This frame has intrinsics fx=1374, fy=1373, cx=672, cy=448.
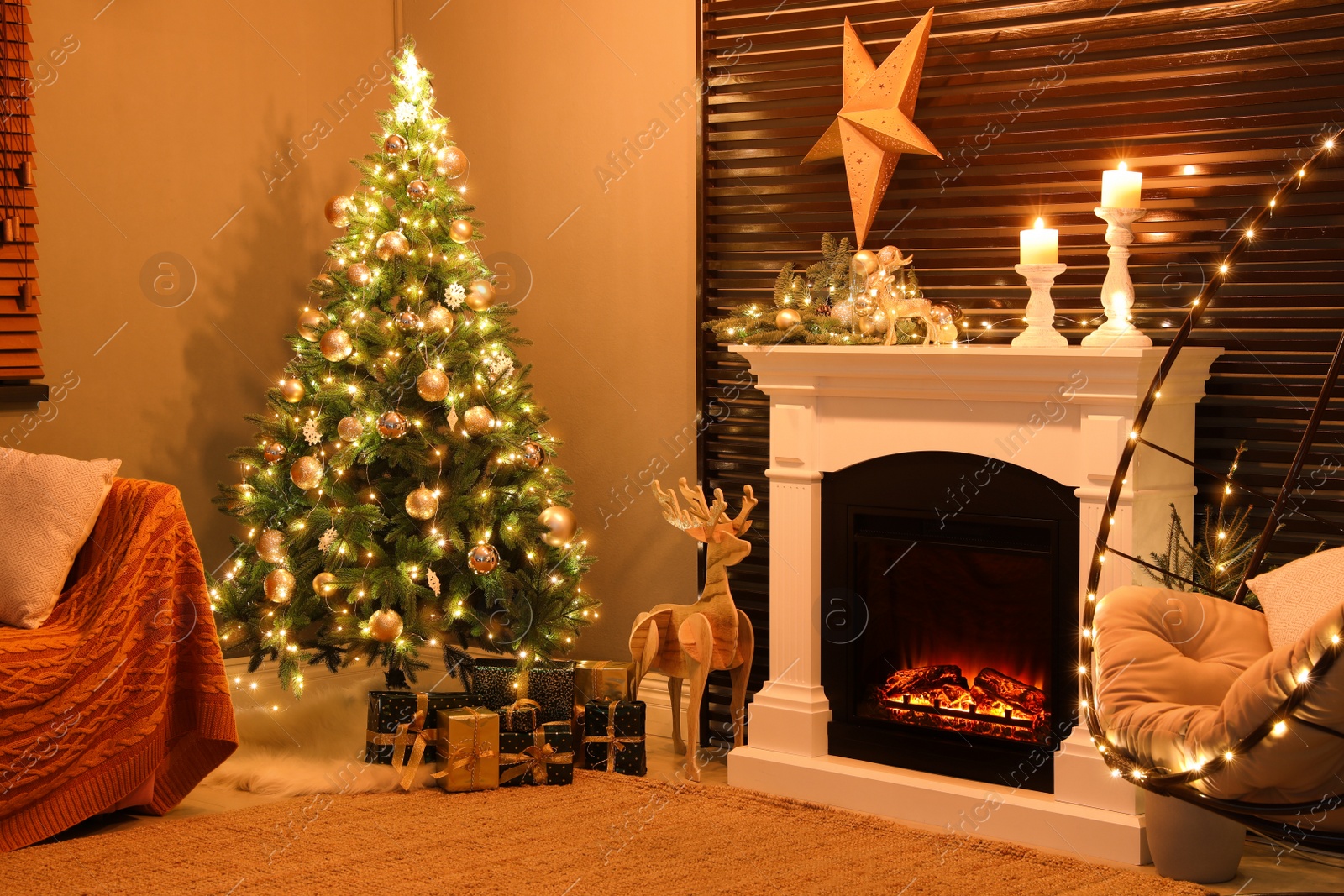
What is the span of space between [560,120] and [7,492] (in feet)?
6.94

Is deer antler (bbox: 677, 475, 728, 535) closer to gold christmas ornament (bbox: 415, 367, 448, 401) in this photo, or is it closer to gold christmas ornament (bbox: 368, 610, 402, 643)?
gold christmas ornament (bbox: 415, 367, 448, 401)

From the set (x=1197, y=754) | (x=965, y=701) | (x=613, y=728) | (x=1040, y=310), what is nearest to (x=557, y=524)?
(x=613, y=728)

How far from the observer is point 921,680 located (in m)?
3.69

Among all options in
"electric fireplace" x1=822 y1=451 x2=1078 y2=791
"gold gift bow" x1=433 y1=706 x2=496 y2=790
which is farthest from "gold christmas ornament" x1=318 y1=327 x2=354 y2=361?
"electric fireplace" x1=822 y1=451 x2=1078 y2=791

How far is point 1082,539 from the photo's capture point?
3.28 metres

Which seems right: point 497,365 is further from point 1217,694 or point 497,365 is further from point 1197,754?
point 1197,754

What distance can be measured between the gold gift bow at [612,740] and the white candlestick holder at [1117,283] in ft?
5.30

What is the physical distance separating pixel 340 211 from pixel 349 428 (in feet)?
2.20

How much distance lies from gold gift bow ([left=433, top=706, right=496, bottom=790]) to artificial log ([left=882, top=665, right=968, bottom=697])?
1089 mm

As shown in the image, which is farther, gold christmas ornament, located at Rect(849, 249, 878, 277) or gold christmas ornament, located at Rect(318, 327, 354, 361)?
gold christmas ornament, located at Rect(318, 327, 354, 361)

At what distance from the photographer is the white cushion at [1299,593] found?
8.46ft

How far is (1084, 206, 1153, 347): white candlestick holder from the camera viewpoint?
325 cm

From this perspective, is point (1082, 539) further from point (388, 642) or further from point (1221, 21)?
point (388, 642)

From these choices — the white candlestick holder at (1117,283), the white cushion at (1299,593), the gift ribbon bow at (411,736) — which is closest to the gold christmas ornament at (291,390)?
the gift ribbon bow at (411,736)
